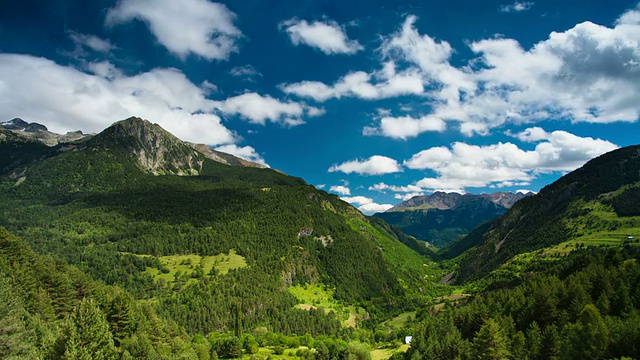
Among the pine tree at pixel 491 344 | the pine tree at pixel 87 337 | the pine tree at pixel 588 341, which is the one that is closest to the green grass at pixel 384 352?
the pine tree at pixel 491 344

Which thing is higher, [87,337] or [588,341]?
[87,337]

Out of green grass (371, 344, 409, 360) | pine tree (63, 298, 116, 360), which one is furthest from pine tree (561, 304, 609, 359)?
green grass (371, 344, 409, 360)

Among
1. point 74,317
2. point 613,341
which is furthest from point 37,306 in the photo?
point 613,341

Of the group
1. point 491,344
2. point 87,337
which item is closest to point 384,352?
point 491,344

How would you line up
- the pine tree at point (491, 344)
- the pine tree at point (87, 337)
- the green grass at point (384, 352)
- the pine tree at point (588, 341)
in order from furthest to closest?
the green grass at point (384, 352)
the pine tree at point (491, 344)
the pine tree at point (588, 341)
the pine tree at point (87, 337)

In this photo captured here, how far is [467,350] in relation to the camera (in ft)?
281

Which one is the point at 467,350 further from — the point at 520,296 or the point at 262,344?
the point at 262,344

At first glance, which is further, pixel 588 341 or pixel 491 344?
pixel 491 344

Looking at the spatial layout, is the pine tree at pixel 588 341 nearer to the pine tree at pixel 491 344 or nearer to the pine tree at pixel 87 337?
the pine tree at pixel 491 344

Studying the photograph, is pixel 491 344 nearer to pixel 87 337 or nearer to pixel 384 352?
pixel 87 337

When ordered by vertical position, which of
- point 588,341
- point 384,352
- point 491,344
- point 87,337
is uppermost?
point 87,337

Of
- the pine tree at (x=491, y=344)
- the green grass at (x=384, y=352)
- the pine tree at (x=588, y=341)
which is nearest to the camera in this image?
the pine tree at (x=588, y=341)

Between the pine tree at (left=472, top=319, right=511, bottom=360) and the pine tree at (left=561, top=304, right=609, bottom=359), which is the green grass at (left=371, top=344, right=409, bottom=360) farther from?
the pine tree at (left=561, top=304, right=609, bottom=359)

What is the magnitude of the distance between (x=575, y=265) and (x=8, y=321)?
156 metres
